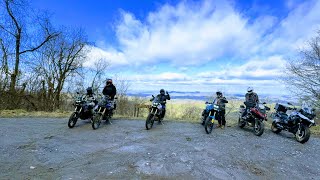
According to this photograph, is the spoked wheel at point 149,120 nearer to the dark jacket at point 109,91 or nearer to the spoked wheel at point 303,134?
the dark jacket at point 109,91

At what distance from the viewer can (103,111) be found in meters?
9.68

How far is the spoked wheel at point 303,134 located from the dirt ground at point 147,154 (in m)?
0.32

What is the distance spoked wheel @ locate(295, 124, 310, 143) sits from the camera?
8.27m

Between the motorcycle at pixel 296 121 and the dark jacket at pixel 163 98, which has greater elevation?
the dark jacket at pixel 163 98

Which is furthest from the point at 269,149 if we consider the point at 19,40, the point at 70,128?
the point at 19,40

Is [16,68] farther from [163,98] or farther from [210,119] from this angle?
[210,119]

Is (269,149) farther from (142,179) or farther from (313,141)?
(142,179)

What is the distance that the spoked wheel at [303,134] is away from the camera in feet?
27.1

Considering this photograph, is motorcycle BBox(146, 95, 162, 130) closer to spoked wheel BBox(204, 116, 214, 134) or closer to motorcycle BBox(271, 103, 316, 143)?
spoked wheel BBox(204, 116, 214, 134)

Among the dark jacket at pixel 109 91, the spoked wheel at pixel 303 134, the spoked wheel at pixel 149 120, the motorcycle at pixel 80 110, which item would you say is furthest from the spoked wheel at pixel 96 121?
the spoked wheel at pixel 303 134

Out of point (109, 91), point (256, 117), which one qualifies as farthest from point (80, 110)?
point (256, 117)

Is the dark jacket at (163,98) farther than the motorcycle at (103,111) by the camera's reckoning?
Yes

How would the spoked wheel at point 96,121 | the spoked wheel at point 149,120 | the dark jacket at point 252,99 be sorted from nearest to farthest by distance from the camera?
1. the spoked wheel at point 96,121
2. the spoked wheel at point 149,120
3. the dark jacket at point 252,99

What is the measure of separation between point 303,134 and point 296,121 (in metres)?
0.64
